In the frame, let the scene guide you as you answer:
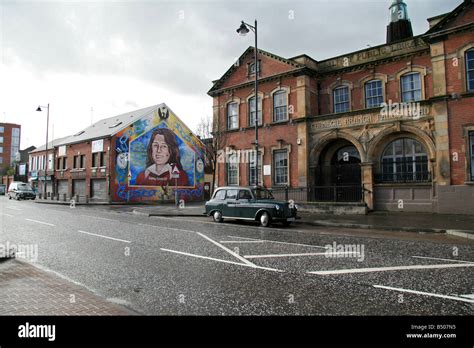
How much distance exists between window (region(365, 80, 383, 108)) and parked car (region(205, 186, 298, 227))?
10646 mm

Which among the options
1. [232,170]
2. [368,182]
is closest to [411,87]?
[368,182]

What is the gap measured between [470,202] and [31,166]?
55.5 m

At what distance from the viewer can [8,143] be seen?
89.5 m

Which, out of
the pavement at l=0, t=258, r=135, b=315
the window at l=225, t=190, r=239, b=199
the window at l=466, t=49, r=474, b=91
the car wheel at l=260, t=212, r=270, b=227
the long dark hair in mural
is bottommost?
the pavement at l=0, t=258, r=135, b=315

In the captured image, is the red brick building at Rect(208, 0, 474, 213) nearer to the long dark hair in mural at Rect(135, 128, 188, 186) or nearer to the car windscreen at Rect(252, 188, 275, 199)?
the car windscreen at Rect(252, 188, 275, 199)

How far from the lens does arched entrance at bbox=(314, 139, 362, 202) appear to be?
19219mm

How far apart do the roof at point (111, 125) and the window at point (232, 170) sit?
13817 millimetres

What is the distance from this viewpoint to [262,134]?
78.3ft

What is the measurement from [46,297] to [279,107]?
68.1ft

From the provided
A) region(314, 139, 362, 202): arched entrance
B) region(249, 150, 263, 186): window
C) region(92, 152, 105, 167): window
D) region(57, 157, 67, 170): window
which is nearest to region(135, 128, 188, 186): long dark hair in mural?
region(92, 152, 105, 167): window

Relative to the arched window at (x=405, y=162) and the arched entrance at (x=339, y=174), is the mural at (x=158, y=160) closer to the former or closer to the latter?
the arched entrance at (x=339, y=174)

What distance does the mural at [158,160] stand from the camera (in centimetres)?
3262

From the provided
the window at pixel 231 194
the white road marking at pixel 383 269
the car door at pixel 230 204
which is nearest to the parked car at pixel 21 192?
the car door at pixel 230 204

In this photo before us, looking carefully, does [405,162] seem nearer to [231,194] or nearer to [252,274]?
[231,194]
